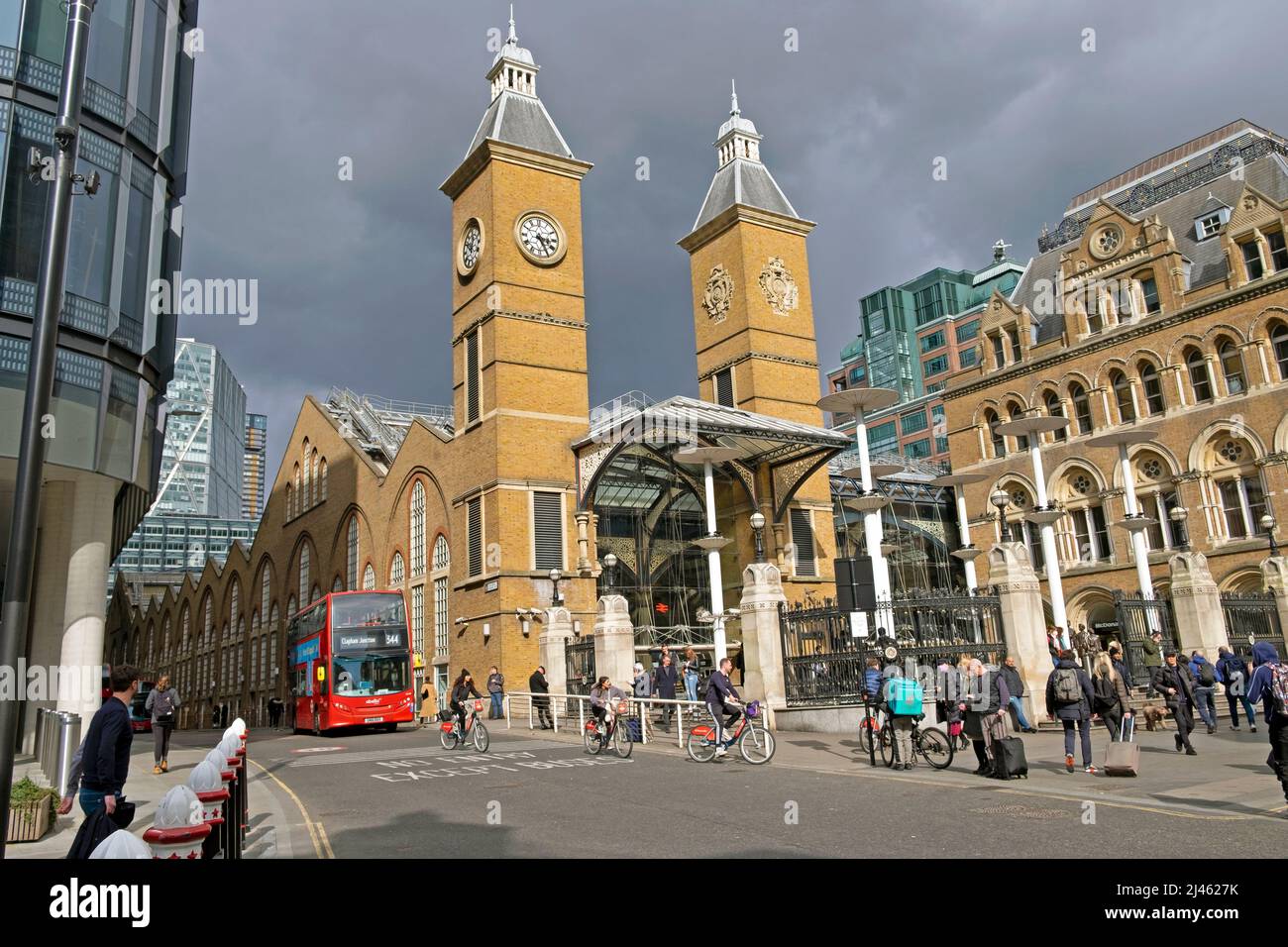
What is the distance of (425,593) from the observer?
3516 cm

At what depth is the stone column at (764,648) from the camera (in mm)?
18906

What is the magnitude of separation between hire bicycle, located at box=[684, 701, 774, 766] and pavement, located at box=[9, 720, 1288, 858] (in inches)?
11.5

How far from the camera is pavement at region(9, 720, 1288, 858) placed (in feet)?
25.2

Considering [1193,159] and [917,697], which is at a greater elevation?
[1193,159]

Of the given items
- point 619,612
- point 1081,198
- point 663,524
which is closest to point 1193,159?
point 1081,198

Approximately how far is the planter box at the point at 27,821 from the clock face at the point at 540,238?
26.0 m

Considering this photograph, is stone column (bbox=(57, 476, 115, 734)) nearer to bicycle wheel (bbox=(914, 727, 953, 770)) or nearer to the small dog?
bicycle wheel (bbox=(914, 727, 953, 770))

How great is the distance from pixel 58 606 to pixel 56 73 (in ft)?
33.8

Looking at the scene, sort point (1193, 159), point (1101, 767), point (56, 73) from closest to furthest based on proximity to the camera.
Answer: point (1101, 767), point (56, 73), point (1193, 159)

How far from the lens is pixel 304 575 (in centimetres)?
4728

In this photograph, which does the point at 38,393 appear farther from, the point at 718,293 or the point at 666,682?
the point at 718,293

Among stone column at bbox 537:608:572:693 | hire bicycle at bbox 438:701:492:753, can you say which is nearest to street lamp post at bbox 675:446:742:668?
stone column at bbox 537:608:572:693

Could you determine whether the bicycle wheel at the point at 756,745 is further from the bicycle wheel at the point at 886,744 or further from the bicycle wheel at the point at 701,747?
the bicycle wheel at the point at 886,744

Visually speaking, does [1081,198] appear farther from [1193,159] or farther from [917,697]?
[917,697]
